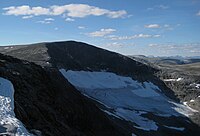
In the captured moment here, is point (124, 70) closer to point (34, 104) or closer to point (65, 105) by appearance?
point (65, 105)

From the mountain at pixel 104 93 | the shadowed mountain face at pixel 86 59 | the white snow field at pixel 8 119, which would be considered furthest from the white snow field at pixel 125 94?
the white snow field at pixel 8 119

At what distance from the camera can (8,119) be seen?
14703 millimetres

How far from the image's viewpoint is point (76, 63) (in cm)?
9931

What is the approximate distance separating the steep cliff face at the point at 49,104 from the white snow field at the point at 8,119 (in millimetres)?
925

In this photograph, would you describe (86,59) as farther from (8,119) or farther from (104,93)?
(8,119)

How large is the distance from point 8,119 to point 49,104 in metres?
14.1

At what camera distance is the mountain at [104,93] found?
3444 cm

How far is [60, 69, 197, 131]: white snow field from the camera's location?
78562 mm

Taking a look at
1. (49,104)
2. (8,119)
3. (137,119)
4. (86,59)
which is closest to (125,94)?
(137,119)

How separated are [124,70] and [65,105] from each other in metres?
75.4

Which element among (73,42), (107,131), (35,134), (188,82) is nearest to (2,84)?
(35,134)

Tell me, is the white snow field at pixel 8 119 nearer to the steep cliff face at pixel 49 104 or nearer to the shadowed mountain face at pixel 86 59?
the steep cliff face at pixel 49 104

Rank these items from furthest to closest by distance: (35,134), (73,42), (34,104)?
(73,42)
(34,104)
(35,134)

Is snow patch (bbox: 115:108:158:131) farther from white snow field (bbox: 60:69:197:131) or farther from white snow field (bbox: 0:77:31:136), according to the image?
white snow field (bbox: 0:77:31:136)
